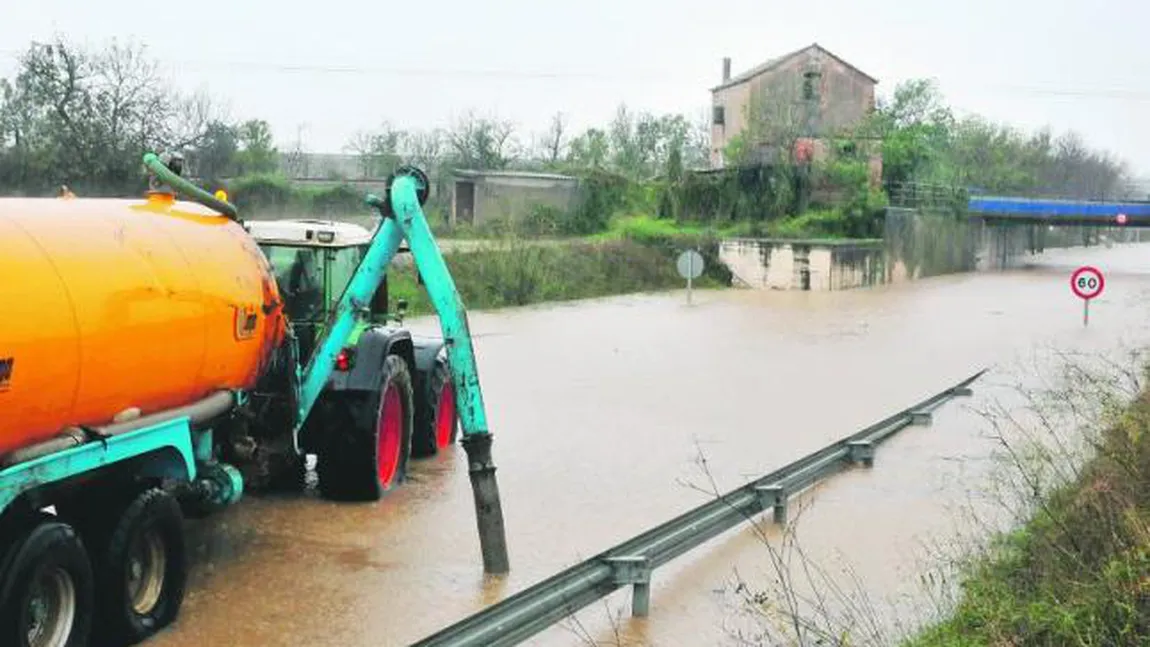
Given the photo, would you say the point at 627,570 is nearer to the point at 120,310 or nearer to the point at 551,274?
the point at 120,310

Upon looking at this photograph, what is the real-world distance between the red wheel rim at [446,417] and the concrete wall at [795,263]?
29.3 meters

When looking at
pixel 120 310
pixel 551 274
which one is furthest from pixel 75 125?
pixel 120 310

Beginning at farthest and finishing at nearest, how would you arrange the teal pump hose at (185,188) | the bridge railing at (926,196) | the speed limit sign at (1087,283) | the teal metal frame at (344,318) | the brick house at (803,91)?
the brick house at (803,91) < the bridge railing at (926,196) < the speed limit sign at (1087,283) < the teal metal frame at (344,318) < the teal pump hose at (185,188)

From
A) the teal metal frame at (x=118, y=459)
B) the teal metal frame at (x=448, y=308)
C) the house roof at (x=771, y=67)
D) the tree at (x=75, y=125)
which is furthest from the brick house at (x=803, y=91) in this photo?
the teal metal frame at (x=118, y=459)

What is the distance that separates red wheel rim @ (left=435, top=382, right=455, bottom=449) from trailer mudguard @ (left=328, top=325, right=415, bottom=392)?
222cm

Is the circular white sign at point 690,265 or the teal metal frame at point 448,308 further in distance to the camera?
the circular white sign at point 690,265

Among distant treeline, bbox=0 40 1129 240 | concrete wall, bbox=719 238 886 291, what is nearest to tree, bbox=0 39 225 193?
distant treeline, bbox=0 40 1129 240

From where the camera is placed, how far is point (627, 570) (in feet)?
25.4

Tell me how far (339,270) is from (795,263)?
32305 mm

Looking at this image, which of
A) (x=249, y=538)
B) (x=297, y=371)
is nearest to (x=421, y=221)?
(x=297, y=371)

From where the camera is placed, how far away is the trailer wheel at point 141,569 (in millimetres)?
6590

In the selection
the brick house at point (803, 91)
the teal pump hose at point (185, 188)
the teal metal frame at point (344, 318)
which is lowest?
the teal metal frame at point (344, 318)

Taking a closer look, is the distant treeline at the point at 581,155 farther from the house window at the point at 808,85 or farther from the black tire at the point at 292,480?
the black tire at the point at 292,480

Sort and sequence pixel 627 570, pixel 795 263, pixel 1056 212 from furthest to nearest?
pixel 1056 212
pixel 795 263
pixel 627 570
